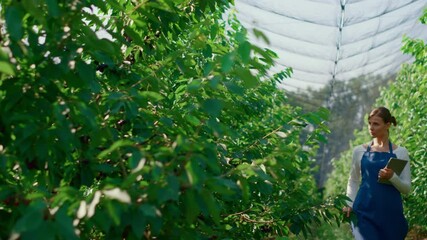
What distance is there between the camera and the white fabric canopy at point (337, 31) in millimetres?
9938

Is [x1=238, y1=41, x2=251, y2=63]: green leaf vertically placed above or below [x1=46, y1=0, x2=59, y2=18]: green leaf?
below

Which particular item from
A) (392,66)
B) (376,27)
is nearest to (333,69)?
(392,66)

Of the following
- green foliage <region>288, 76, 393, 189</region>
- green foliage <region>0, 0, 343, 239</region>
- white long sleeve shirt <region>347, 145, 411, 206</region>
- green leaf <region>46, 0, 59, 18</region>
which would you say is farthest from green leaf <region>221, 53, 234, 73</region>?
green foliage <region>288, 76, 393, 189</region>

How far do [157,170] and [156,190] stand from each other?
6 centimetres

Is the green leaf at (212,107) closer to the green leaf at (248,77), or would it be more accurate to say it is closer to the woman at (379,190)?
the green leaf at (248,77)

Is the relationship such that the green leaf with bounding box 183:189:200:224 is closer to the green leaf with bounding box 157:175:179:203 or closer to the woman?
the green leaf with bounding box 157:175:179:203

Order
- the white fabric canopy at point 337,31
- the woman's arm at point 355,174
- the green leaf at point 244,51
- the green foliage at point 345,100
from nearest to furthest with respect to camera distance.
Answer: the green leaf at point 244,51 < the woman's arm at point 355,174 < the white fabric canopy at point 337,31 < the green foliage at point 345,100

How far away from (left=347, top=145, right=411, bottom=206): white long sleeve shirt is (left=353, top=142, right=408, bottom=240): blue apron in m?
0.05

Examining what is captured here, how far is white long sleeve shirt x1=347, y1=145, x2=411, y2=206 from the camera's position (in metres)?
4.38

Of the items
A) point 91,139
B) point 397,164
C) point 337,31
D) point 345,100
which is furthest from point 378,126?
point 345,100

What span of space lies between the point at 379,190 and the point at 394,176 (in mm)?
180

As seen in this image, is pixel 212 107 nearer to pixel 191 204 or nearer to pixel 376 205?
pixel 191 204

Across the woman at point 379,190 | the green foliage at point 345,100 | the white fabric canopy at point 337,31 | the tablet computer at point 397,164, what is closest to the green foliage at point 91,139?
the tablet computer at point 397,164

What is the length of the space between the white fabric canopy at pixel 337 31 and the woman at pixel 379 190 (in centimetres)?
401
